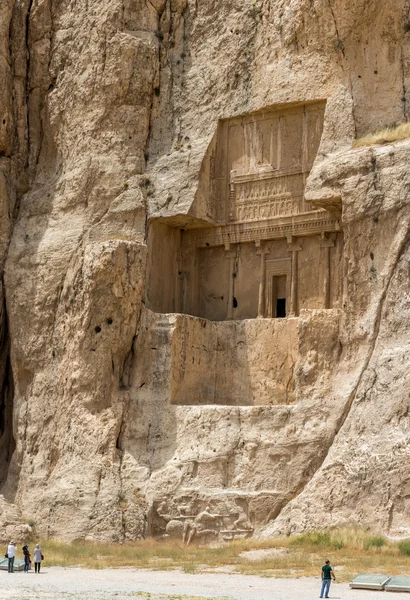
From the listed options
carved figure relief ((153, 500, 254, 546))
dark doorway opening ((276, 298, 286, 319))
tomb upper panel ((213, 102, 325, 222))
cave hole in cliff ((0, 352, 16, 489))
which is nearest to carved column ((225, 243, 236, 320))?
tomb upper panel ((213, 102, 325, 222))

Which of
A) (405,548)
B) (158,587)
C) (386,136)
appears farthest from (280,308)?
(158,587)

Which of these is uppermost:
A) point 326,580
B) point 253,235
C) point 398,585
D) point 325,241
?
point 253,235

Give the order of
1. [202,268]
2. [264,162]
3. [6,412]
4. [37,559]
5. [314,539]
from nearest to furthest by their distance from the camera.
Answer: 1. [37,559]
2. [314,539]
3. [264,162]
4. [202,268]
5. [6,412]

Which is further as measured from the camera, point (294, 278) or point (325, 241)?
point (294, 278)

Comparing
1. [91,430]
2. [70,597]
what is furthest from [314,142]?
[70,597]

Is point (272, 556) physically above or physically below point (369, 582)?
above

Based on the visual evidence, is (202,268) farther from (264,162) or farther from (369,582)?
(369,582)

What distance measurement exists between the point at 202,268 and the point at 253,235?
1.92 metres

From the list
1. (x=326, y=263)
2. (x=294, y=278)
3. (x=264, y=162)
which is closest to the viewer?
(x=326, y=263)

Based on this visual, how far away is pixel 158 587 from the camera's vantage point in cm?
1972

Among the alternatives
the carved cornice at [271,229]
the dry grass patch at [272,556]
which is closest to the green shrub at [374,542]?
the dry grass patch at [272,556]

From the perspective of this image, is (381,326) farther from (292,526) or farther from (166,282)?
(166,282)

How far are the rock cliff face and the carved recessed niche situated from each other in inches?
2.1

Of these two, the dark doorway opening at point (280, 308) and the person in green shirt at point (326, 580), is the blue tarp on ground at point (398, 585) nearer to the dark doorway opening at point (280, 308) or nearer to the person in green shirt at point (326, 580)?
the person in green shirt at point (326, 580)
